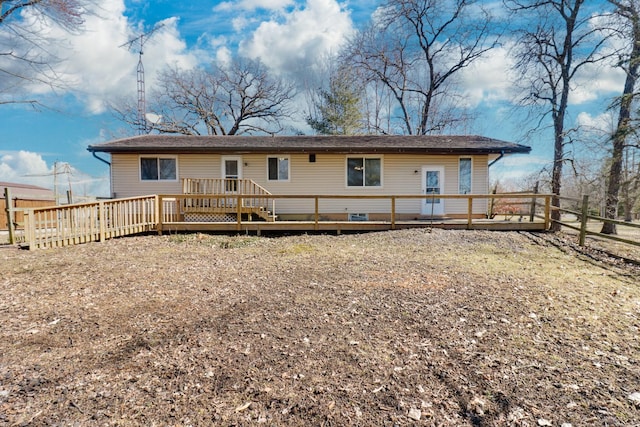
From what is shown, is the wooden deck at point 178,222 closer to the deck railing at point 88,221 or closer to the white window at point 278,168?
the deck railing at point 88,221

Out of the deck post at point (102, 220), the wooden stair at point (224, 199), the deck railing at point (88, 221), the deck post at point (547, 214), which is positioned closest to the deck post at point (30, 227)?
the deck railing at point (88, 221)

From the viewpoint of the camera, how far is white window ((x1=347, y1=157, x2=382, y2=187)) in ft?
40.2

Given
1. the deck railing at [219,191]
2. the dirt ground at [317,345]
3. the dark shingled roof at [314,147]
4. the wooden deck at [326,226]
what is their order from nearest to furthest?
the dirt ground at [317,345] < the wooden deck at [326,226] < the deck railing at [219,191] < the dark shingled roof at [314,147]

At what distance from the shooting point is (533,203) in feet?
36.0

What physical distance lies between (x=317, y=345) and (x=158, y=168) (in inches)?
443

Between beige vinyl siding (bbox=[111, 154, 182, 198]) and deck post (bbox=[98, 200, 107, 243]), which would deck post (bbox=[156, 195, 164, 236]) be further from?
beige vinyl siding (bbox=[111, 154, 182, 198])

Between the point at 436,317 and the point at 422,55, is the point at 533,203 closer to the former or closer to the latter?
the point at 436,317

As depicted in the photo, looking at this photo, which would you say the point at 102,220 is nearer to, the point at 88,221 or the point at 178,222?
the point at 88,221

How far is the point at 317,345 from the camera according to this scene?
306 cm

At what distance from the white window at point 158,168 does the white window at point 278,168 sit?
3.58 m

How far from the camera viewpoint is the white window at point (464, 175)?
12109 mm

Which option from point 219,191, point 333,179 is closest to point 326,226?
point 333,179

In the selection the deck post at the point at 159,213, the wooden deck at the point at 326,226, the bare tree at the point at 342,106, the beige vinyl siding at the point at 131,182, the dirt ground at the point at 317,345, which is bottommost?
the dirt ground at the point at 317,345

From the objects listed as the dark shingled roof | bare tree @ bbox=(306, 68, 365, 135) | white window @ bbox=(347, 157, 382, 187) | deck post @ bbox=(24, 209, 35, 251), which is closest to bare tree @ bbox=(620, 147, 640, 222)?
the dark shingled roof
